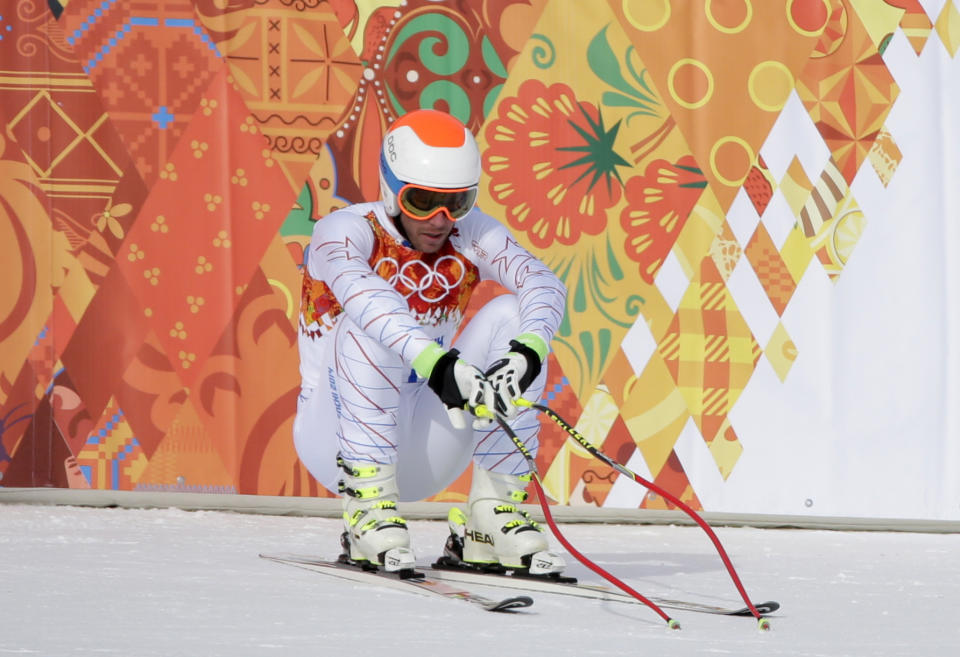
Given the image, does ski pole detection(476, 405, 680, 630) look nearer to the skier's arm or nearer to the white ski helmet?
the skier's arm

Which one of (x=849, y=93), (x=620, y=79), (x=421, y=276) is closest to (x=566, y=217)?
(x=620, y=79)

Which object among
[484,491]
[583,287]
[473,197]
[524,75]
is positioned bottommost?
[484,491]

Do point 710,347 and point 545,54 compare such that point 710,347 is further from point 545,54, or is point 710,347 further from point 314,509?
point 314,509

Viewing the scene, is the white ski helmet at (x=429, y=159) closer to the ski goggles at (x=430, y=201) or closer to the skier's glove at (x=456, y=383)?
the ski goggles at (x=430, y=201)

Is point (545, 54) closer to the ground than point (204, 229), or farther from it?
farther from it

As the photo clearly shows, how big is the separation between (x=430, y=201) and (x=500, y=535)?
58 centimetres

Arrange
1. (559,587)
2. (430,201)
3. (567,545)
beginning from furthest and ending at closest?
(430,201)
(559,587)
(567,545)

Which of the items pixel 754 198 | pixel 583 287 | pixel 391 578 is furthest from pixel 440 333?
pixel 754 198

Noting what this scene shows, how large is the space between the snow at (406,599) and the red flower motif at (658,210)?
69cm

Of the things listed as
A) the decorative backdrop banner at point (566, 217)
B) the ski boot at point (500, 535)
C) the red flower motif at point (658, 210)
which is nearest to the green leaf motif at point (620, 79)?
the decorative backdrop banner at point (566, 217)

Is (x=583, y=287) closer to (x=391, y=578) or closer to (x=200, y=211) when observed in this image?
(x=200, y=211)

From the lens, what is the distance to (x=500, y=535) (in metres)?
2.39

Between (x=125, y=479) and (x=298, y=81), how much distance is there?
106cm

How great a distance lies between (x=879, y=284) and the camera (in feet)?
11.2
